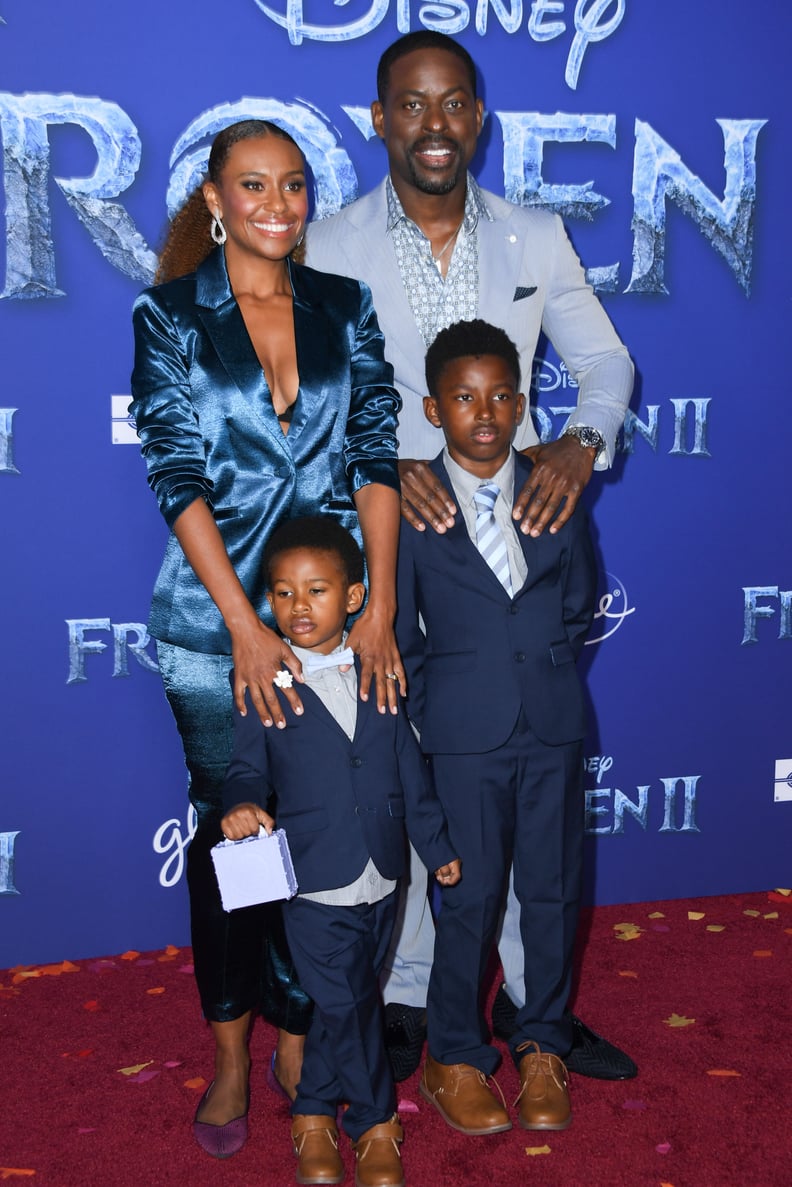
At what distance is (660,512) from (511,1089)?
1777 millimetres

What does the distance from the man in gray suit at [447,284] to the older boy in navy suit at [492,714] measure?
5.1 inches

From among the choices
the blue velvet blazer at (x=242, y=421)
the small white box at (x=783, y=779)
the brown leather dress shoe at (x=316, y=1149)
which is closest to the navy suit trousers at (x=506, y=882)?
the brown leather dress shoe at (x=316, y=1149)

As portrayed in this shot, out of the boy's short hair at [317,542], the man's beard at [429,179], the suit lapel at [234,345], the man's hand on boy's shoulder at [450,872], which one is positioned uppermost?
the man's beard at [429,179]

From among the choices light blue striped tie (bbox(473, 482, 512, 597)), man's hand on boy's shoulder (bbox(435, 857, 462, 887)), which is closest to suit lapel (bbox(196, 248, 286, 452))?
light blue striped tie (bbox(473, 482, 512, 597))

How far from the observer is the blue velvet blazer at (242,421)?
247cm

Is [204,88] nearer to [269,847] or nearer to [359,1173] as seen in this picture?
[269,847]

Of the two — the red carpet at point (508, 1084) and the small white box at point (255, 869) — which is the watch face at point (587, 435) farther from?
the red carpet at point (508, 1084)

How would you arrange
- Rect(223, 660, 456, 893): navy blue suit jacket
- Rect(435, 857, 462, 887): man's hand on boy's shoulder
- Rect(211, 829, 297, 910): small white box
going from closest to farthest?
Rect(211, 829, 297, 910): small white box < Rect(223, 660, 456, 893): navy blue suit jacket < Rect(435, 857, 462, 887): man's hand on boy's shoulder

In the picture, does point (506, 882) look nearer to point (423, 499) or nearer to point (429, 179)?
point (423, 499)

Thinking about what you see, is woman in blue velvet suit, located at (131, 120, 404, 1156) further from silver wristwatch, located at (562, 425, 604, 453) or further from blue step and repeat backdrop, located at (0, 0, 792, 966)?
blue step and repeat backdrop, located at (0, 0, 792, 966)

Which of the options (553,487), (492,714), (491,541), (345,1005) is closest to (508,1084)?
(345,1005)

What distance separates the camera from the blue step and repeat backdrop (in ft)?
11.1

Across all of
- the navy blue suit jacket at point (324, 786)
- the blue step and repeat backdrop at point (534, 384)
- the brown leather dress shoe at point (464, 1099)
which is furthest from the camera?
the blue step and repeat backdrop at point (534, 384)

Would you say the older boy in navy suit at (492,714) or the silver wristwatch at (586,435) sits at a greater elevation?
the silver wristwatch at (586,435)
